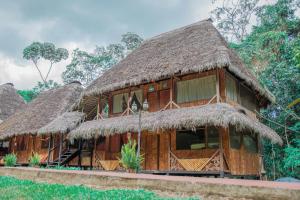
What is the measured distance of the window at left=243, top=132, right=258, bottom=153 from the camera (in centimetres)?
1173

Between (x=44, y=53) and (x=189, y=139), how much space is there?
3041cm

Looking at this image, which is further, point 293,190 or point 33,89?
point 33,89

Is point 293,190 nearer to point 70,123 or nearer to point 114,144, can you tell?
point 114,144

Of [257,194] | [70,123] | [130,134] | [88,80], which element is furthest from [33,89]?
[257,194]

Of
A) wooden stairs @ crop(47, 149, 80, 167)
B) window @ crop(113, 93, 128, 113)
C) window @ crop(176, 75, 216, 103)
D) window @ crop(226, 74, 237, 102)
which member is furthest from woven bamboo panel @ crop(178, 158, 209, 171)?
wooden stairs @ crop(47, 149, 80, 167)

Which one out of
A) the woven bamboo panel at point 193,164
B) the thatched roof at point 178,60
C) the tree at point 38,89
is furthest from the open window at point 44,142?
the tree at point 38,89

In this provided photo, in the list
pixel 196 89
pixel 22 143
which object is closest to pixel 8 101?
pixel 22 143

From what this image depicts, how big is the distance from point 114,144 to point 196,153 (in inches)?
184

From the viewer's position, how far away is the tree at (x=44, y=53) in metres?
36.1

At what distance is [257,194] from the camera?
3.37 m

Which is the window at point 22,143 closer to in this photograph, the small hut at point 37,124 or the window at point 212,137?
the small hut at point 37,124

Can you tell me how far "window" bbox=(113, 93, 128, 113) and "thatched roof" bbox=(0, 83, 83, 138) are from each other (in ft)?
11.3

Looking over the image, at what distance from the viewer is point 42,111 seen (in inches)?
742

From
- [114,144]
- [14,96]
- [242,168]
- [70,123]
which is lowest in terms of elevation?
[242,168]
